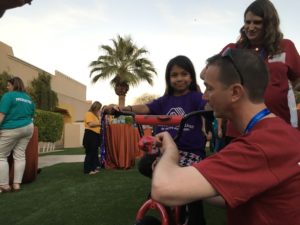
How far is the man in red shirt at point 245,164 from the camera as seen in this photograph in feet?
4.50

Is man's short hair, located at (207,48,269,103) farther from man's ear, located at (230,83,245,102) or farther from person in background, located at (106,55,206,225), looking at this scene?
person in background, located at (106,55,206,225)

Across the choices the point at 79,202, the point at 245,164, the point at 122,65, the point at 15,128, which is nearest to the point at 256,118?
the point at 245,164

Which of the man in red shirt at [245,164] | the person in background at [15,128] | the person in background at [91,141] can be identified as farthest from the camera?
the person in background at [91,141]

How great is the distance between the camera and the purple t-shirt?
286 centimetres

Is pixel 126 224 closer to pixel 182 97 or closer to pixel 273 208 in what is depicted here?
pixel 182 97

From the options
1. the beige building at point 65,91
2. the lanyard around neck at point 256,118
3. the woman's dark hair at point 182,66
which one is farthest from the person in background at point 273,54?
the beige building at point 65,91

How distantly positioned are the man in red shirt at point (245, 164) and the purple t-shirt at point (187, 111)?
44.8 inches

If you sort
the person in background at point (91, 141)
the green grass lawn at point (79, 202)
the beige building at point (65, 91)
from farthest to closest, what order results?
the beige building at point (65, 91)
the person in background at point (91, 141)
the green grass lawn at point (79, 202)

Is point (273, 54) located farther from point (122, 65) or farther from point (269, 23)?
point (122, 65)

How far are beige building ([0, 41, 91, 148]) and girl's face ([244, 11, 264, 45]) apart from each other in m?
18.5

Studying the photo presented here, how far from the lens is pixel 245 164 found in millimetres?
1377

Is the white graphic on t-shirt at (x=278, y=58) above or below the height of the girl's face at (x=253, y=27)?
below

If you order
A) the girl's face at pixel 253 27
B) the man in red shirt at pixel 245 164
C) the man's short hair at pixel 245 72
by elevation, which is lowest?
the man in red shirt at pixel 245 164

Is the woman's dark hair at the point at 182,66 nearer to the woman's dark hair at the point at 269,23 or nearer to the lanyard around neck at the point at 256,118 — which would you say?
the woman's dark hair at the point at 269,23
